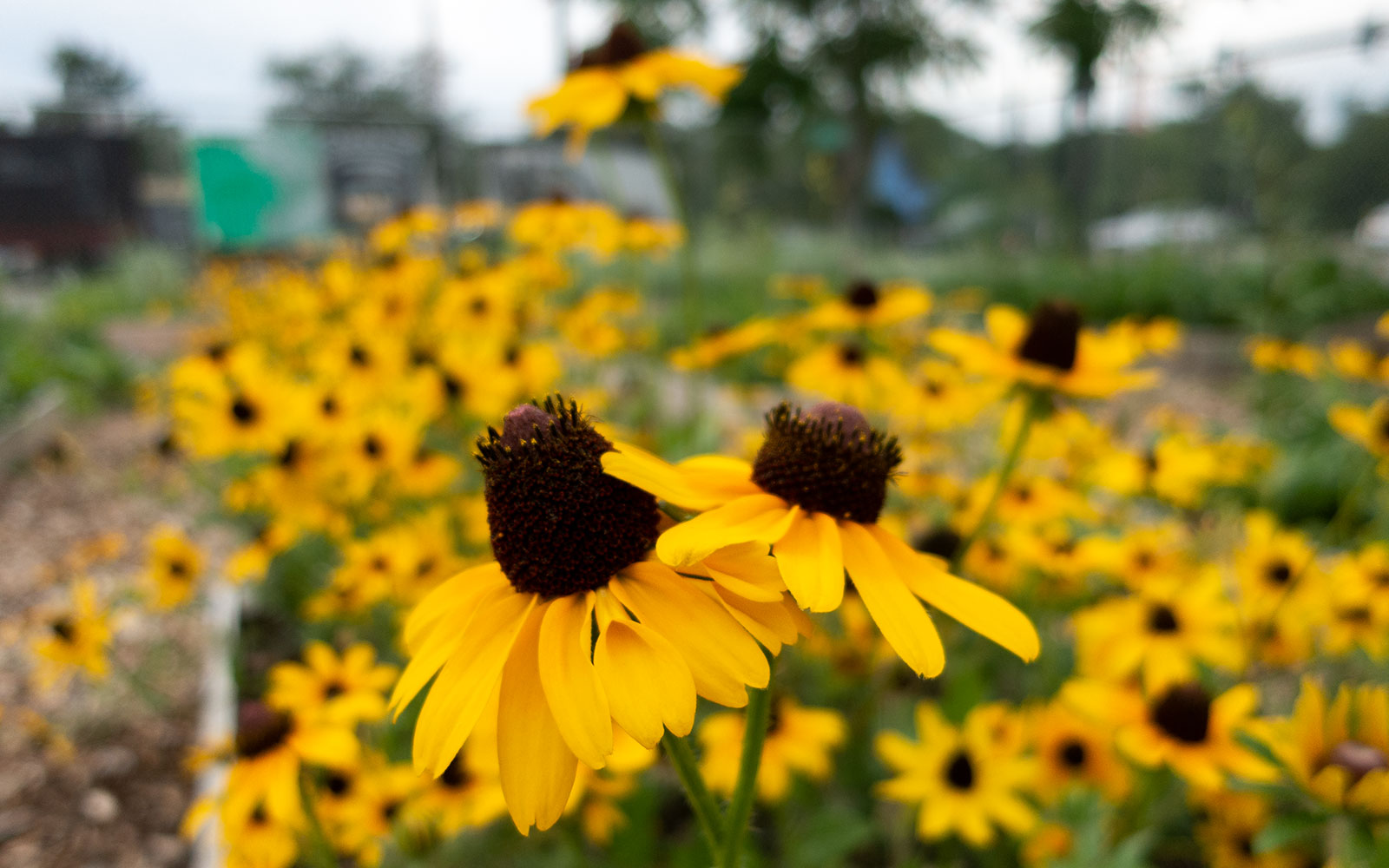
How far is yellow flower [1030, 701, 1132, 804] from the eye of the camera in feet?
3.98

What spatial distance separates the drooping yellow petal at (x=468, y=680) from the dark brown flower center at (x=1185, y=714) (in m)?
0.93

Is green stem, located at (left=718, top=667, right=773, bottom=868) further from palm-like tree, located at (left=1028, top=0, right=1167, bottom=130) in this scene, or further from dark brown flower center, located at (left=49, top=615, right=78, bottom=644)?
palm-like tree, located at (left=1028, top=0, right=1167, bottom=130)

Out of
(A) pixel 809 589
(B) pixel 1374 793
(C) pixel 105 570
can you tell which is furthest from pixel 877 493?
(C) pixel 105 570

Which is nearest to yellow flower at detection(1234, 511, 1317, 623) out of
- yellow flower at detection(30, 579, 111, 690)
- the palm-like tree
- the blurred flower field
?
the blurred flower field

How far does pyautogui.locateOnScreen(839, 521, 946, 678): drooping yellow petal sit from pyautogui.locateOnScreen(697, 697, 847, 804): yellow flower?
0.72m

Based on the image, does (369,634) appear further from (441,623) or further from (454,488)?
(441,623)

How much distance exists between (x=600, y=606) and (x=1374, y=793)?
75 centimetres

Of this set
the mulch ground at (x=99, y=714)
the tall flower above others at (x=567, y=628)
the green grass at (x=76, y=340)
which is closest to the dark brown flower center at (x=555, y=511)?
the tall flower above others at (x=567, y=628)

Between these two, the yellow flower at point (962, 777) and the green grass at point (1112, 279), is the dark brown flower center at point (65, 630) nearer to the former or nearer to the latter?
the yellow flower at point (962, 777)

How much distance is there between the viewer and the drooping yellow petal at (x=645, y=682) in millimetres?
401

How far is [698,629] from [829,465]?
0.17 metres

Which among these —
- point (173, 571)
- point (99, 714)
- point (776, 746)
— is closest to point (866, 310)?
point (776, 746)

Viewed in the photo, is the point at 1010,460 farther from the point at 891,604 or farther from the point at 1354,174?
the point at 1354,174

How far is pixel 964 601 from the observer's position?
0.51 m
